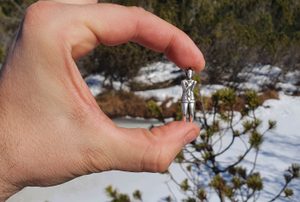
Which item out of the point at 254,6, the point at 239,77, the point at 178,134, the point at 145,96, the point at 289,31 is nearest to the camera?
the point at 178,134

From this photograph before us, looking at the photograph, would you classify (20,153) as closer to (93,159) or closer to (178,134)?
(93,159)

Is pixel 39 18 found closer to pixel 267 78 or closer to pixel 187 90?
pixel 187 90

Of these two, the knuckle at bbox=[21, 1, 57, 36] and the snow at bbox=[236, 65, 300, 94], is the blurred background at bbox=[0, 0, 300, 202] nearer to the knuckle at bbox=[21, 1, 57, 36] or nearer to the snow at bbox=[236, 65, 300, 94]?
the snow at bbox=[236, 65, 300, 94]

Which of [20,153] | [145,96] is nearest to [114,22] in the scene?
[20,153]

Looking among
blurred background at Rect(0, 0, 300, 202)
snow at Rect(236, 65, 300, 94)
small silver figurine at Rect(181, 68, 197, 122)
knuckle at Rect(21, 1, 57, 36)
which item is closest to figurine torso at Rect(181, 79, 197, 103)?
small silver figurine at Rect(181, 68, 197, 122)

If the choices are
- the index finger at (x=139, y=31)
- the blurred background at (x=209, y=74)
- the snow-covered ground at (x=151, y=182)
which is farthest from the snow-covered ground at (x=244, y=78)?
→ the index finger at (x=139, y=31)

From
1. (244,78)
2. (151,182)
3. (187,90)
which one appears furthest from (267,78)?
(187,90)
